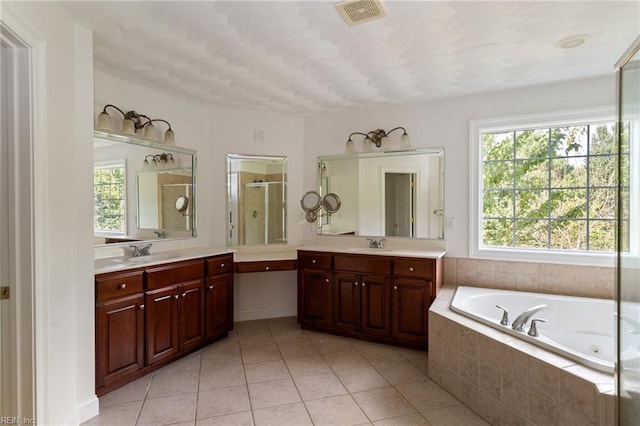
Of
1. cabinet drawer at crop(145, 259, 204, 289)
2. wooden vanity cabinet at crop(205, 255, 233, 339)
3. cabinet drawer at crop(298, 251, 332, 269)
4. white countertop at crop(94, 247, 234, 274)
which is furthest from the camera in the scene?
cabinet drawer at crop(298, 251, 332, 269)

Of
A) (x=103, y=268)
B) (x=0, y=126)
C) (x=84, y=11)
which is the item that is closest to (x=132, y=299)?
(x=103, y=268)

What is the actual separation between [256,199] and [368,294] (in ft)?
5.42

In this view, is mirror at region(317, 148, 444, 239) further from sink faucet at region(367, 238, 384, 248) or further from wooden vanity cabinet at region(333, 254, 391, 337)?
wooden vanity cabinet at region(333, 254, 391, 337)

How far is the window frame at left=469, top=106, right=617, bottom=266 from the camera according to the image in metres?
2.77

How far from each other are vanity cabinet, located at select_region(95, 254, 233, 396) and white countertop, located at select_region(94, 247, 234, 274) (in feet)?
0.13

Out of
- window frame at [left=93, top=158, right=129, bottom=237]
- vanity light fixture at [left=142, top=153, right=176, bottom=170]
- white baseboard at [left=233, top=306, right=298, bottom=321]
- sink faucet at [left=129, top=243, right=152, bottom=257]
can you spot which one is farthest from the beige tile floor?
vanity light fixture at [left=142, top=153, right=176, bottom=170]

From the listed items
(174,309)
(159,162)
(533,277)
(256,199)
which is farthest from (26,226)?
(533,277)

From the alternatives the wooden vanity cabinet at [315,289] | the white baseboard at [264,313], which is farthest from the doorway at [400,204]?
the white baseboard at [264,313]

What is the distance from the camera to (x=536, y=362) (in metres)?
1.73

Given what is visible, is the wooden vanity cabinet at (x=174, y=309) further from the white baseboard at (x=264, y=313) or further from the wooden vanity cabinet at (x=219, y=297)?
the white baseboard at (x=264, y=313)

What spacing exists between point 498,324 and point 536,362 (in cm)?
40

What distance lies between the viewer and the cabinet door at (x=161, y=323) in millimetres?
2477

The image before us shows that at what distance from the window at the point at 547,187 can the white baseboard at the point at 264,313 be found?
216cm

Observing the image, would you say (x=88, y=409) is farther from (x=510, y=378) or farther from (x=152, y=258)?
(x=510, y=378)
